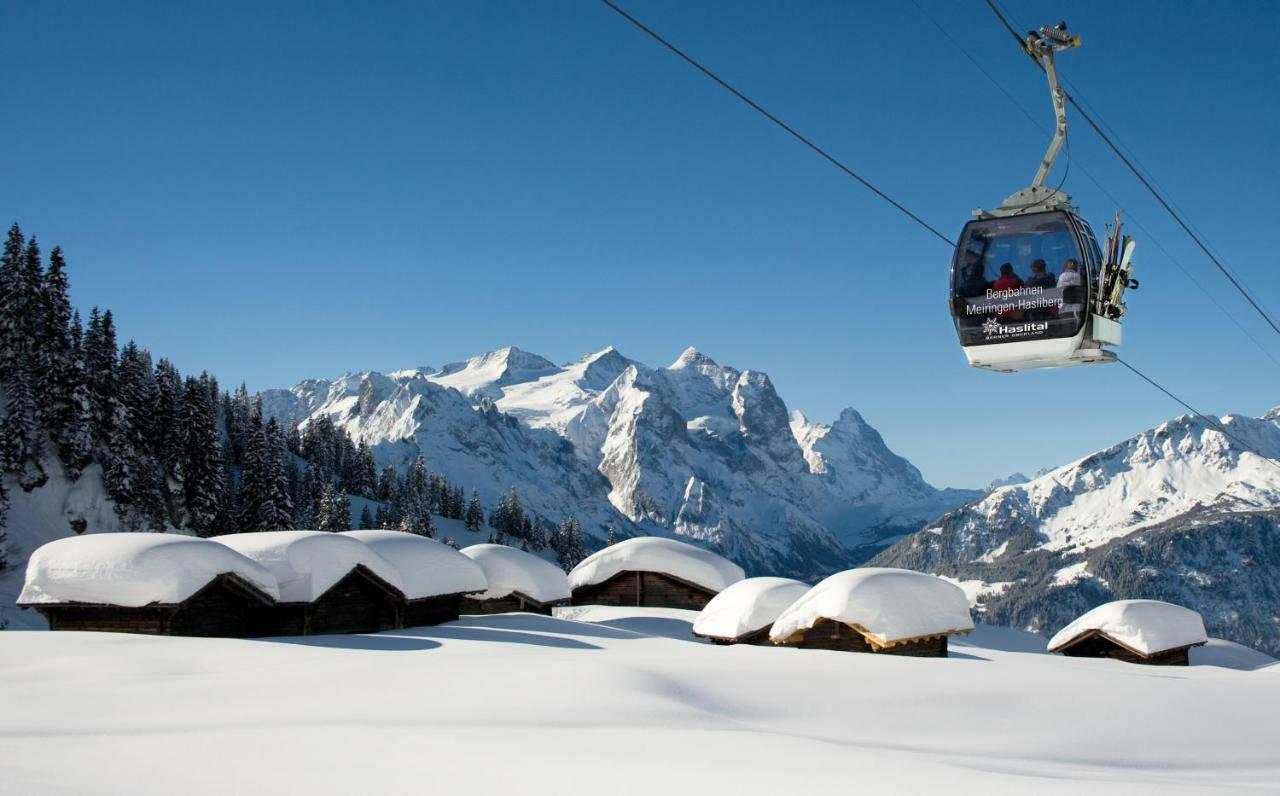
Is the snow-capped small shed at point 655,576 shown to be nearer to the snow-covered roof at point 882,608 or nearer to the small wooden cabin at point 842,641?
the snow-covered roof at point 882,608

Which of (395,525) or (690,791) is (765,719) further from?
(395,525)

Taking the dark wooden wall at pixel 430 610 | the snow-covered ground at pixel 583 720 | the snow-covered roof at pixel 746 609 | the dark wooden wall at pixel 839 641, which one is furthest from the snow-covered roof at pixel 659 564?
the snow-covered ground at pixel 583 720

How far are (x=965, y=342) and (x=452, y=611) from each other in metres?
23.5

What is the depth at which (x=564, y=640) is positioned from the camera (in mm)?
28406

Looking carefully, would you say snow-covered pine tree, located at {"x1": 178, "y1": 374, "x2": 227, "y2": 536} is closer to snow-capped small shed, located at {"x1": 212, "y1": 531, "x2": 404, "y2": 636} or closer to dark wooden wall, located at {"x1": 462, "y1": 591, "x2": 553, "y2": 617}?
dark wooden wall, located at {"x1": 462, "y1": 591, "x2": 553, "y2": 617}

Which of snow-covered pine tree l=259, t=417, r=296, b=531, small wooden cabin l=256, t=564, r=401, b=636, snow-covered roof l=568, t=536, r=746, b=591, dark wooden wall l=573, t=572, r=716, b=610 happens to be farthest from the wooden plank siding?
snow-covered pine tree l=259, t=417, r=296, b=531

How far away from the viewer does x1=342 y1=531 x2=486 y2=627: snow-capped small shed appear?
31.9 metres

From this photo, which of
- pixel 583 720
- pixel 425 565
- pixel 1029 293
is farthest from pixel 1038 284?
pixel 425 565

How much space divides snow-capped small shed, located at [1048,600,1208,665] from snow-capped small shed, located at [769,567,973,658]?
9419 mm

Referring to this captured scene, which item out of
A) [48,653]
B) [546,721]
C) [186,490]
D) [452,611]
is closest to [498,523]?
[186,490]

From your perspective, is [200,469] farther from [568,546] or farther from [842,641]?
[568,546]

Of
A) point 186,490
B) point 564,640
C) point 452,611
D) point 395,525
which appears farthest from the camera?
point 395,525

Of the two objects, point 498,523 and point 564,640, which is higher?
point 498,523

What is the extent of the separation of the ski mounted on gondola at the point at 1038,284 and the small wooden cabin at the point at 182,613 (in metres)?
19.9
